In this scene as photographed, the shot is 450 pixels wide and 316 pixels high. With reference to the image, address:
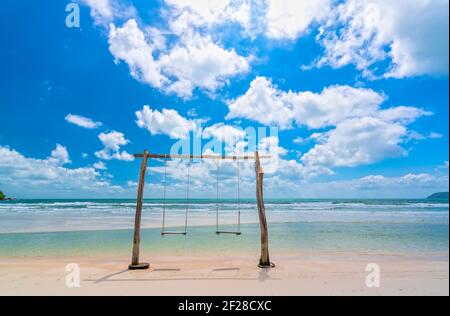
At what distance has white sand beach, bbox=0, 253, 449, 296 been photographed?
17.7ft

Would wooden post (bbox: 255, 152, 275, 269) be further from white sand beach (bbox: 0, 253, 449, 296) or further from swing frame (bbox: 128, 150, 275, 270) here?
white sand beach (bbox: 0, 253, 449, 296)

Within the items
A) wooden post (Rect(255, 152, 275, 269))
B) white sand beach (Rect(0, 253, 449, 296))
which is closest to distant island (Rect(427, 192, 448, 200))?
white sand beach (Rect(0, 253, 449, 296))

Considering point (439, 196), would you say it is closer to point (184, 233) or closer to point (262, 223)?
point (262, 223)

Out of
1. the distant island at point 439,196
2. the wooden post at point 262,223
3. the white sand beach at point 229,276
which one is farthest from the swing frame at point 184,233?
the distant island at point 439,196

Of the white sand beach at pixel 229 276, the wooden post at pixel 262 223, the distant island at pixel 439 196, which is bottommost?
the white sand beach at pixel 229 276

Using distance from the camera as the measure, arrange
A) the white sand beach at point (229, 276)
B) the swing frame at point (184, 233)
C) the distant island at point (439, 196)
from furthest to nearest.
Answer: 1. the distant island at point (439, 196)
2. the swing frame at point (184, 233)
3. the white sand beach at point (229, 276)

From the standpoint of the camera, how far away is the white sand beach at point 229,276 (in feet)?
17.7

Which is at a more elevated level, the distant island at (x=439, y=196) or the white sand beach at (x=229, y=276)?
the distant island at (x=439, y=196)

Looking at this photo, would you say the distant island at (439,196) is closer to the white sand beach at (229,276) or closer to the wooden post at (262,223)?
the white sand beach at (229,276)

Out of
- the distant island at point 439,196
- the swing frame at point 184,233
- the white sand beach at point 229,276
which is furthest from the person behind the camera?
the distant island at point 439,196

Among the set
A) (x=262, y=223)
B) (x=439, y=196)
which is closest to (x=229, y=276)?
(x=262, y=223)
